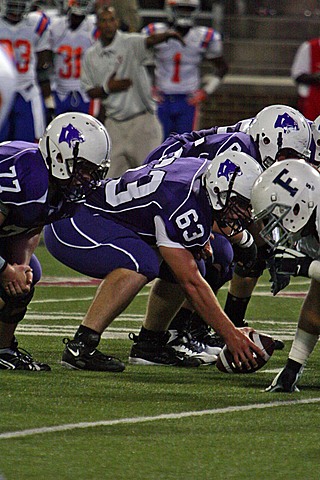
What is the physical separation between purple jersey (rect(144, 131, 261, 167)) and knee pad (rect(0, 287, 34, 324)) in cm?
106

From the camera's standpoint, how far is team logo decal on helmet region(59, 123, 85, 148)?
16.7 ft

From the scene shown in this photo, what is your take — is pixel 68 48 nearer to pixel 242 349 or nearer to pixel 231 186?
pixel 231 186

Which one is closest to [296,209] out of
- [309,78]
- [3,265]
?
[3,265]

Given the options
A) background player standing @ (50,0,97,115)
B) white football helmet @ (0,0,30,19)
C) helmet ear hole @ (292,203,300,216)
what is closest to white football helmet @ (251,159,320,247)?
helmet ear hole @ (292,203,300,216)

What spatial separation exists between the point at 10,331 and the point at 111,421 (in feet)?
3.75

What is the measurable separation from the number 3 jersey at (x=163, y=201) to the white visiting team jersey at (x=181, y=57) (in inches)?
278

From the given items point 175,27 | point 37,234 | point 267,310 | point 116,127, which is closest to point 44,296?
point 267,310

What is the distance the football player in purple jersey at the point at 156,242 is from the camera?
4957 mm

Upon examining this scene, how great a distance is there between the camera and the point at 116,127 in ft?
36.2

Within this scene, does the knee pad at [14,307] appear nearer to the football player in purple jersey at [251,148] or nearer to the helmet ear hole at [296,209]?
the football player in purple jersey at [251,148]

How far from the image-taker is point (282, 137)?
5.76 m

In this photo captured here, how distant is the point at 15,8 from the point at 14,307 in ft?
22.8

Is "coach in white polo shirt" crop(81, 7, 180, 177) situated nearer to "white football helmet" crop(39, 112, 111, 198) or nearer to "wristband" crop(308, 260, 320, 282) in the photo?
"white football helmet" crop(39, 112, 111, 198)

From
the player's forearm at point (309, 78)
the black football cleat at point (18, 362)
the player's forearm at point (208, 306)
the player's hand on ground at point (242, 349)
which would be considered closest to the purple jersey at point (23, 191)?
the black football cleat at point (18, 362)
